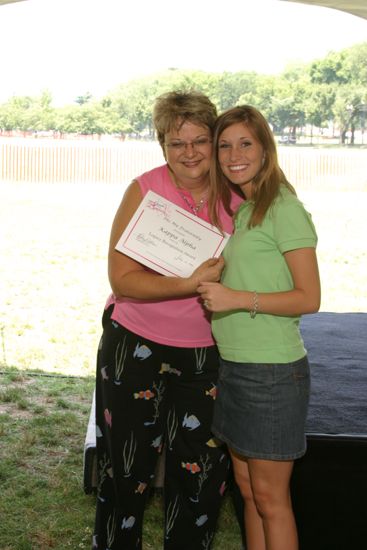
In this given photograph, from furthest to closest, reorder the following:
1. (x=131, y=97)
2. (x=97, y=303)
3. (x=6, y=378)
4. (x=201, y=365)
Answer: (x=131, y=97) → (x=97, y=303) → (x=6, y=378) → (x=201, y=365)

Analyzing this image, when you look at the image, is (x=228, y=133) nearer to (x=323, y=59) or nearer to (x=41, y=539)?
(x=41, y=539)

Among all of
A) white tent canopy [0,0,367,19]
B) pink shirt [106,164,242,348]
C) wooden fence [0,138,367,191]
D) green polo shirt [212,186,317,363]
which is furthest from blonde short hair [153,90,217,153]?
wooden fence [0,138,367,191]

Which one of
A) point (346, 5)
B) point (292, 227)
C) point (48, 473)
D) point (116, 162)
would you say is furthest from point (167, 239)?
point (116, 162)

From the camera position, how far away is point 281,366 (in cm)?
183

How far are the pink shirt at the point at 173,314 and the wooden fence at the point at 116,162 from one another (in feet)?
37.9

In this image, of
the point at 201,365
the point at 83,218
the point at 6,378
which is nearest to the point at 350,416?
the point at 201,365

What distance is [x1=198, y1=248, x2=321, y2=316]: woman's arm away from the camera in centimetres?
177

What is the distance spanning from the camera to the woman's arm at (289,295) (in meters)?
1.77

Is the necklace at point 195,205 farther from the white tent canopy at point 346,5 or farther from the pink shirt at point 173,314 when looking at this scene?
the white tent canopy at point 346,5

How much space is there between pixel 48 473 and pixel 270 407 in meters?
1.89

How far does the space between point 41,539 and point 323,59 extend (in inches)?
504

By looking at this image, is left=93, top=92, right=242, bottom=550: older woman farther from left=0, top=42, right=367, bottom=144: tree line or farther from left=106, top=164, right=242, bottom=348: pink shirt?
left=0, top=42, right=367, bottom=144: tree line

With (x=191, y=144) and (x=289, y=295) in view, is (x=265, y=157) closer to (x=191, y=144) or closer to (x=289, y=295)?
(x=191, y=144)

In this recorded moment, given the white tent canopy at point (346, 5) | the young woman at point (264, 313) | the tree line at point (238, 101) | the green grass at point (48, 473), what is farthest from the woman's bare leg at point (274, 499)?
the tree line at point (238, 101)
